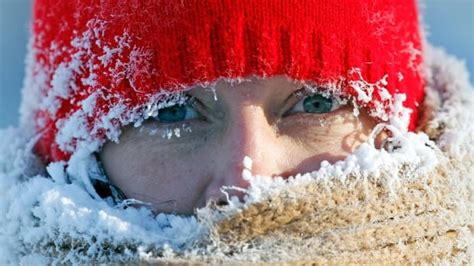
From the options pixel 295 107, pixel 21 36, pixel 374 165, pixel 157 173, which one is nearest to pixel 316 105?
pixel 295 107

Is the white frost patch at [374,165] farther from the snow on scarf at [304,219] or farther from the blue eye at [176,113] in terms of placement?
the blue eye at [176,113]

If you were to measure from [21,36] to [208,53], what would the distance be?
2.41 metres

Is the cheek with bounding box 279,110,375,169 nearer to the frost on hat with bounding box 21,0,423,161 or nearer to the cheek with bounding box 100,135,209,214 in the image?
the frost on hat with bounding box 21,0,423,161

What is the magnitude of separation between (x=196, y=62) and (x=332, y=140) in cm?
28

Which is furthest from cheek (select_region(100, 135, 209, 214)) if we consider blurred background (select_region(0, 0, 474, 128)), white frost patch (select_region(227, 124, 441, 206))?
blurred background (select_region(0, 0, 474, 128))

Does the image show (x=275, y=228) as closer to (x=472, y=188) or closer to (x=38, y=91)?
(x=472, y=188)

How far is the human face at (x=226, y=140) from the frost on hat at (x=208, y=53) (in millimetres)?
37

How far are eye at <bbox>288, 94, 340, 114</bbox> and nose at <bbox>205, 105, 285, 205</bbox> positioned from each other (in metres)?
0.07

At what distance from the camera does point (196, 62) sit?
1.42 metres

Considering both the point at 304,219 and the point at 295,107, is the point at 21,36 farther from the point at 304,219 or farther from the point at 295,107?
the point at 304,219

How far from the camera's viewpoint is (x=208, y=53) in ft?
4.66

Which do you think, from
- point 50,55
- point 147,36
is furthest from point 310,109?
point 50,55

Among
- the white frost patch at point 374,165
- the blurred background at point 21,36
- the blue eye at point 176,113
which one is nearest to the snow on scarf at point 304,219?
the white frost patch at point 374,165

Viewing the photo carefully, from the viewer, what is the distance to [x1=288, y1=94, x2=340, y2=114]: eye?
150 centimetres
